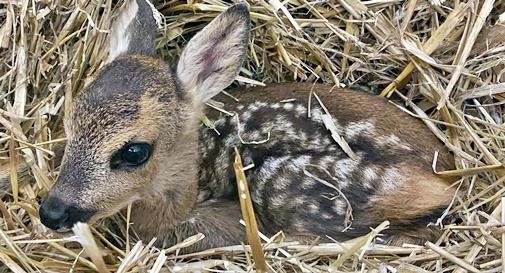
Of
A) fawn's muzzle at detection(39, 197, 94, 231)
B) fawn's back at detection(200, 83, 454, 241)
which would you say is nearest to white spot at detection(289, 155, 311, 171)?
fawn's back at detection(200, 83, 454, 241)

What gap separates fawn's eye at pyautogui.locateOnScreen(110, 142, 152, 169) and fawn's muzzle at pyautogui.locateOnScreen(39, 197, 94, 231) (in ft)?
0.73

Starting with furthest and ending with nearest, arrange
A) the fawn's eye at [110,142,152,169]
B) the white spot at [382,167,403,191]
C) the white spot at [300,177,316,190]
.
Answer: the white spot at [300,177,316,190] → the white spot at [382,167,403,191] → the fawn's eye at [110,142,152,169]

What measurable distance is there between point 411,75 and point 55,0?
5.34ft

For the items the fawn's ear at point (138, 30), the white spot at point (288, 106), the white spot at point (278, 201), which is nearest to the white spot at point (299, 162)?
the white spot at point (278, 201)

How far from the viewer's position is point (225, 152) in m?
4.04

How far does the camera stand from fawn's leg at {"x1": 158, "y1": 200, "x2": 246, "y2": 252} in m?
3.90

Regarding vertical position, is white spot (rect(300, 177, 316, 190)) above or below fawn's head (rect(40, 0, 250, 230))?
below

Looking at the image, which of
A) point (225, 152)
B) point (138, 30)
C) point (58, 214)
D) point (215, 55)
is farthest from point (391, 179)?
point (58, 214)

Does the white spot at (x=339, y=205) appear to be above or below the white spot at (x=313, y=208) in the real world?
above

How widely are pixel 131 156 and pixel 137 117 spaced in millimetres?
148

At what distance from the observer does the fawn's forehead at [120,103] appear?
3.40 m

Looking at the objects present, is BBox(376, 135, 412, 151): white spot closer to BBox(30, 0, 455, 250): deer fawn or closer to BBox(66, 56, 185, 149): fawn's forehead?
BBox(30, 0, 455, 250): deer fawn

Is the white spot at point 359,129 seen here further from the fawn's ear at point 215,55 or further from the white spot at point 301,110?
the fawn's ear at point 215,55

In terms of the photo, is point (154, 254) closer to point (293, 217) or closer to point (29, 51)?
point (293, 217)
